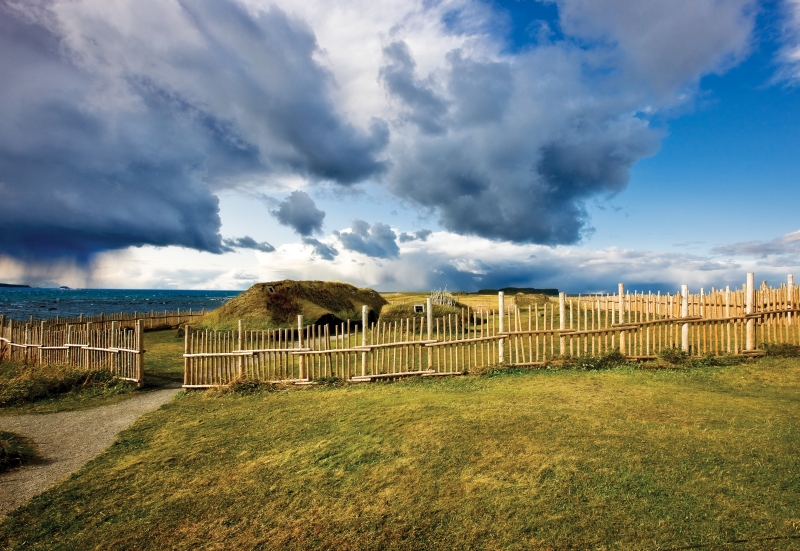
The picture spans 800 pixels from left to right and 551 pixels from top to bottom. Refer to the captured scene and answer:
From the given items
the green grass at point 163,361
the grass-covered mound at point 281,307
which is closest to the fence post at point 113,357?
the green grass at point 163,361

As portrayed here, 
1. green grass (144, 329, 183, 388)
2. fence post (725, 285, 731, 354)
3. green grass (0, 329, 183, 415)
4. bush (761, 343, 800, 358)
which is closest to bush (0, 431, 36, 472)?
green grass (0, 329, 183, 415)

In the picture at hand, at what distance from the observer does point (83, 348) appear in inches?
504

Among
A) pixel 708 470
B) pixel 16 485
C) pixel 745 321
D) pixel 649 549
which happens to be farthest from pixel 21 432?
pixel 745 321

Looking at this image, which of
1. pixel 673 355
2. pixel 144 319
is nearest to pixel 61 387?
pixel 673 355

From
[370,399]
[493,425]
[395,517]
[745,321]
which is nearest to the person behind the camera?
[395,517]

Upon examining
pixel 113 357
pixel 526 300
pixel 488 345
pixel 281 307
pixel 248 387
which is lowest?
pixel 248 387

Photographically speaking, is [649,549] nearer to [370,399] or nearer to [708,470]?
[708,470]

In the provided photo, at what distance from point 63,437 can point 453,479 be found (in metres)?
7.26

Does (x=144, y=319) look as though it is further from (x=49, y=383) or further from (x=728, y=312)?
(x=728, y=312)

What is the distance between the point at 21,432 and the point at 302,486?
6.79 meters

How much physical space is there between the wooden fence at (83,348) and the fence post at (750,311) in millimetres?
15918

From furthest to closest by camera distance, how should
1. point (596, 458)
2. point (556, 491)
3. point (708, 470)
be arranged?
1. point (596, 458)
2. point (708, 470)
3. point (556, 491)

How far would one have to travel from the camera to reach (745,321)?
11523 mm

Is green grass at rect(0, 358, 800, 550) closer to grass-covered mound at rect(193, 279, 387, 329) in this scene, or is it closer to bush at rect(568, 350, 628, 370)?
bush at rect(568, 350, 628, 370)
